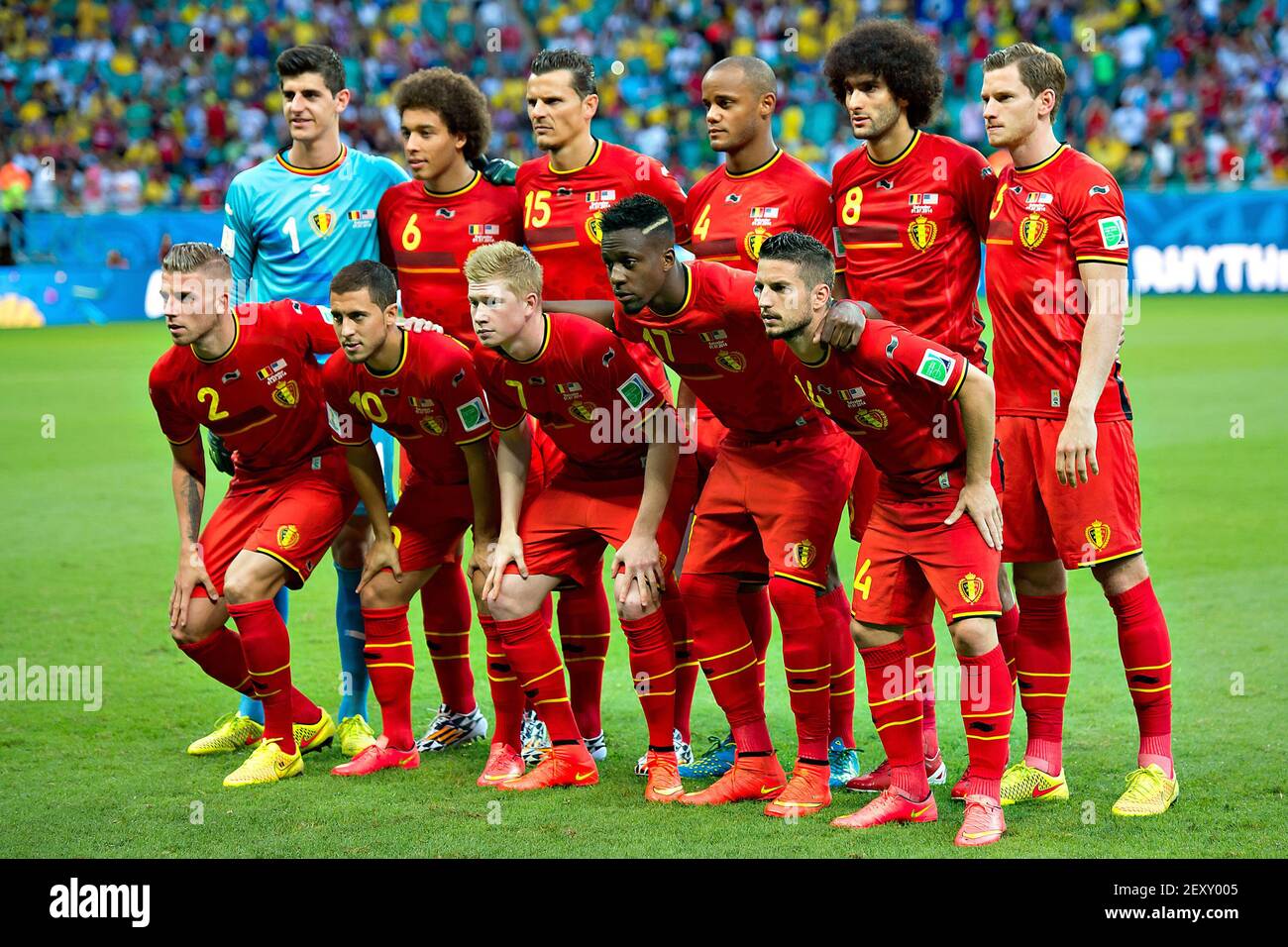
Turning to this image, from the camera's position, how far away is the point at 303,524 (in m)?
5.82

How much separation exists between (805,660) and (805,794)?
46cm

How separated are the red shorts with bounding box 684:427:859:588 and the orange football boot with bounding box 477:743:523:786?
1.01m

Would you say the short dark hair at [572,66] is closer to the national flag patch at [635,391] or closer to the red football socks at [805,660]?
the national flag patch at [635,391]

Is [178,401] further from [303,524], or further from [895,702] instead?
[895,702]

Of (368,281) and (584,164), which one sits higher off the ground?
(584,164)

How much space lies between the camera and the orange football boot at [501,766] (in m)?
5.60

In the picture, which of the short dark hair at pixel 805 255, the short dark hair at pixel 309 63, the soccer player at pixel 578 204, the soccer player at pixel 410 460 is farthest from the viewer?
the short dark hair at pixel 309 63

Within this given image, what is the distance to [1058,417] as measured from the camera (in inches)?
207

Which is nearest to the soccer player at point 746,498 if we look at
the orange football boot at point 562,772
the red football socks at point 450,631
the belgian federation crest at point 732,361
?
the belgian federation crest at point 732,361

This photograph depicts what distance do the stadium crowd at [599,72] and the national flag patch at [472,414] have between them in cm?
1968

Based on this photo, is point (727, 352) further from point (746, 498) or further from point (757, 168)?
point (757, 168)

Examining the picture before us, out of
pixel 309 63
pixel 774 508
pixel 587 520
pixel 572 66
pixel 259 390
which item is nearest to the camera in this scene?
pixel 774 508

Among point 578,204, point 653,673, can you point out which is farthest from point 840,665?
point 578,204

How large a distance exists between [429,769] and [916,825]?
191cm
